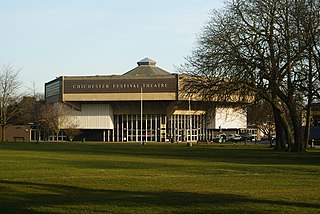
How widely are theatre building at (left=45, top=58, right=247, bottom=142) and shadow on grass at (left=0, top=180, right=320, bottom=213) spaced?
84.8 m

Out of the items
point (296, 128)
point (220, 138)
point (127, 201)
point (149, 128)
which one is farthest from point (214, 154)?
point (149, 128)

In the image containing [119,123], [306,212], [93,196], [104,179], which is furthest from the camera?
[119,123]

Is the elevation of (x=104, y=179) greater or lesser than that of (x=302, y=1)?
lesser

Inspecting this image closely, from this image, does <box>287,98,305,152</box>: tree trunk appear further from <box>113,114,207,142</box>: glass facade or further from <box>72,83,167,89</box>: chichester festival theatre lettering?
<box>113,114,207,142</box>: glass facade

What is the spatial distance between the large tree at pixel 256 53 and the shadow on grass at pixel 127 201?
30619 mm

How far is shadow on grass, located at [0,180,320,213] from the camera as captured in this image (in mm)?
13297

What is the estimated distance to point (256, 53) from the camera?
156 feet

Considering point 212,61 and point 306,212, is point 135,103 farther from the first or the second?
point 306,212

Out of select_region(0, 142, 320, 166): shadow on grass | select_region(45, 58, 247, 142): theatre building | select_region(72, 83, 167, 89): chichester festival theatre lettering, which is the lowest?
select_region(0, 142, 320, 166): shadow on grass

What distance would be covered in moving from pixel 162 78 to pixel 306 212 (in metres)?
91.3

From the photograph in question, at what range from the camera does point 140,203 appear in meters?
14.3

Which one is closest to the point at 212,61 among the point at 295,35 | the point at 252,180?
the point at 295,35

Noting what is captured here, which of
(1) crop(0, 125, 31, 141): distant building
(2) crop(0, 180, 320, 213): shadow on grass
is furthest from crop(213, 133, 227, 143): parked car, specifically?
(2) crop(0, 180, 320, 213): shadow on grass

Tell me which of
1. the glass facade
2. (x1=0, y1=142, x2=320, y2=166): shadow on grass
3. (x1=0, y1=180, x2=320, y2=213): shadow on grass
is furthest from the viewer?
the glass facade
